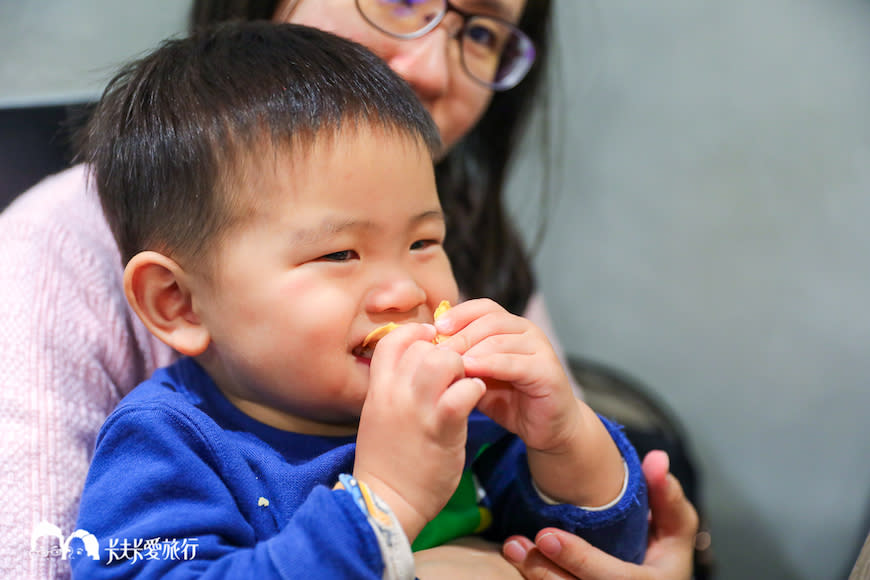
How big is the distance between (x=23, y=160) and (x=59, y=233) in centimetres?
24

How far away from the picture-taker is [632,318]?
2100 mm

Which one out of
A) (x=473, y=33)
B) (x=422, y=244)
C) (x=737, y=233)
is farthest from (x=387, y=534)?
(x=737, y=233)

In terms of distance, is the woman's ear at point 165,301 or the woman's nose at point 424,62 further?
the woman's nose at point 424,62

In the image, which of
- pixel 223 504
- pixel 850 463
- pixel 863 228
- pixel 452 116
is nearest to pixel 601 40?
pixel 863 228

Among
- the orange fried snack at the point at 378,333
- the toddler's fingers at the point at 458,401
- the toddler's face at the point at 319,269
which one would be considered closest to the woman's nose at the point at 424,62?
the toddler's face at the point at 319,269

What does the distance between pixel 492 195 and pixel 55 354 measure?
907 mm

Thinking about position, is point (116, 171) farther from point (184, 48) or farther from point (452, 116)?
point (452, 116)

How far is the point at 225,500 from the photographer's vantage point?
671 mm

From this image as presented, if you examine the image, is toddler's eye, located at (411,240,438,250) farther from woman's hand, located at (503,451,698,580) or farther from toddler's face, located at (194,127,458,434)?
woman's hand, located at (503,451,698,580)

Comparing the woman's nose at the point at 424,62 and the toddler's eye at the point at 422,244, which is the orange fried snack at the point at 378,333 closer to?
the toddler's eye at the point at 422,244

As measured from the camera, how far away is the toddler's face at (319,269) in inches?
27.9

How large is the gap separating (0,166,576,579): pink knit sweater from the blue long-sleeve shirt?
7 centimetres

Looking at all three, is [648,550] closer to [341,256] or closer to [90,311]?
[341,256]

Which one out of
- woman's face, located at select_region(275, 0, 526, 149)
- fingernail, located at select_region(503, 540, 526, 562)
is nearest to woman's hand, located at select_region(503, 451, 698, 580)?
fingernail, located at select_region(503, 540, 526, 562)
